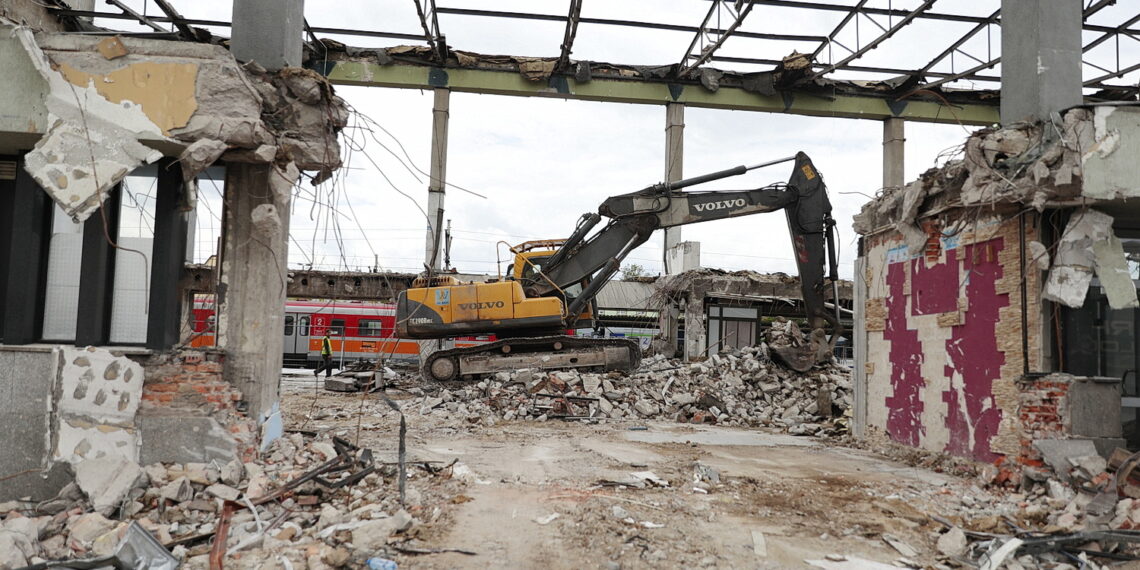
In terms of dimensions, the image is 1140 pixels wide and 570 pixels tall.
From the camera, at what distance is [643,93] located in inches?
864

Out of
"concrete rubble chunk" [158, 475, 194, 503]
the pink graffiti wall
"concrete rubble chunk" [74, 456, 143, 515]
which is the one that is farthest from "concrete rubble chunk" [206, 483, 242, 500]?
the pink graffiti wall

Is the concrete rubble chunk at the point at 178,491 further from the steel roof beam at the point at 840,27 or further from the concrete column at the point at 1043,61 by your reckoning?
the steel roof beam at the point at 840,27

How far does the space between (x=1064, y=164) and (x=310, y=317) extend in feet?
76.7

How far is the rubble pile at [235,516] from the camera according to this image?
15.0 feet

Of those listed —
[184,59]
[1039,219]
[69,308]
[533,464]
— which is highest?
[184,59]

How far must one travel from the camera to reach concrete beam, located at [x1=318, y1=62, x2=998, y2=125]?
68.9 ft

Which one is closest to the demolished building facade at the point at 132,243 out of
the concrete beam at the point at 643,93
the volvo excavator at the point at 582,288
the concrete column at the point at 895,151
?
the volvo excavator at the point at 582,288

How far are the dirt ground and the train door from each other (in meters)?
15.8

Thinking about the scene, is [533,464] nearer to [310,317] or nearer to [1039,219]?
[1039,219]

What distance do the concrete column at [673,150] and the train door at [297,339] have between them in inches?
507

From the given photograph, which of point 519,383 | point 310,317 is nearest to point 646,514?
point 519,383

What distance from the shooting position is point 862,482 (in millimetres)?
7328

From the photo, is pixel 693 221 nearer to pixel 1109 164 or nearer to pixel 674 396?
pixel 674 396

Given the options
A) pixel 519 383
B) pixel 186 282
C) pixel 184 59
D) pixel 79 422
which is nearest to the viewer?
pixel 79 422
